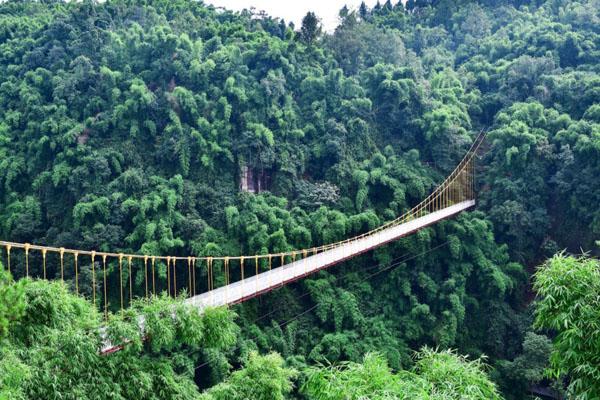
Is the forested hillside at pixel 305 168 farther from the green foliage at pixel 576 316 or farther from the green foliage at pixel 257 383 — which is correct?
the green foliage at pixel 576 316

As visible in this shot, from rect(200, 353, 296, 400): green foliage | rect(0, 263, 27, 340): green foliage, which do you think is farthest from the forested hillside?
rect(0, 263, 27, 340): green foliage

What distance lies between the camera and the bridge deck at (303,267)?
25.3 feet

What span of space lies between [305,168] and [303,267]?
4.23 m

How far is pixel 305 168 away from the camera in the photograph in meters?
13.1

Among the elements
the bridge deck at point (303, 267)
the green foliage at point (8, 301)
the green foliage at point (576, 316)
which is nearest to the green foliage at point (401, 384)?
the green foliage at point (576, 316)

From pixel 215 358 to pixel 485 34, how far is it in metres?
15.5

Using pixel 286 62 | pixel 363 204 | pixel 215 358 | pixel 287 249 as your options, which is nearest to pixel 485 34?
pixel 286 62

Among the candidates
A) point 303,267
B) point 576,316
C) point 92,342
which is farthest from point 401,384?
point 303,267

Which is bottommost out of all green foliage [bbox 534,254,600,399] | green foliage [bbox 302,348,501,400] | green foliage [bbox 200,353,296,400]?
green foliage [bbox 200,353,296,400]

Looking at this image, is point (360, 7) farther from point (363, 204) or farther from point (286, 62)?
point (363, 204)

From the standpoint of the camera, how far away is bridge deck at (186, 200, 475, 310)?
770cm

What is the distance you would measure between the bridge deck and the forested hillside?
16.7 inches

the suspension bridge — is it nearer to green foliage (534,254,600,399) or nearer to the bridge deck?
the bridge deck

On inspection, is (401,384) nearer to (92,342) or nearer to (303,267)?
(92,342)
